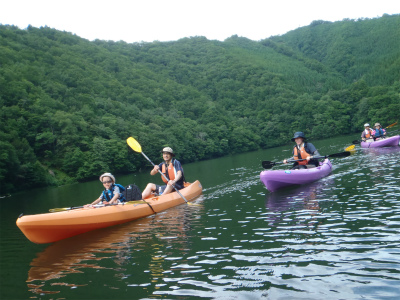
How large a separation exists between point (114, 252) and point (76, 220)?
1.97 metres

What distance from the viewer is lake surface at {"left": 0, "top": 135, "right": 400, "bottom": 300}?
15.4 ft

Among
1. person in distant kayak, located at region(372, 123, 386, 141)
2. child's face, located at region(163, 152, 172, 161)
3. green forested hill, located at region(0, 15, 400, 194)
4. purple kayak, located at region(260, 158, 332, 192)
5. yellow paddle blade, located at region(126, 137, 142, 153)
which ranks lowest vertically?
purple kayak, located at region(260, 158, 332, 192)

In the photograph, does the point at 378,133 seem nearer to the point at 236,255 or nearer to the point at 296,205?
the point at 296,205

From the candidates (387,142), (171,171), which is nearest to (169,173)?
(171,171)

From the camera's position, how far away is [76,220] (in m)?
8.69

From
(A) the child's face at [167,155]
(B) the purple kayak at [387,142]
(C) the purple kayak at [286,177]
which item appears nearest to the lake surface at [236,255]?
(C) the purple kayak at [286,177]

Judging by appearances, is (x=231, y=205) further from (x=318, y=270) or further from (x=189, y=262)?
(x=318, y=270)

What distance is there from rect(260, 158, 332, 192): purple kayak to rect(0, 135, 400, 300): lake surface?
1319mm

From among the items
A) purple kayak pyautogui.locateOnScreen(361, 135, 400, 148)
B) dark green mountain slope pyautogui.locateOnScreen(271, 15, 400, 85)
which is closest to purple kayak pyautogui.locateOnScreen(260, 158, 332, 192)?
purple kayak pyautogui.locateOnScreen(361, 135, 400, 148)

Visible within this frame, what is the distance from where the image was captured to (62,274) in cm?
610

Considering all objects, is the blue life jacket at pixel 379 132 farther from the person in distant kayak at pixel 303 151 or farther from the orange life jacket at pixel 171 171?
the orange life jacket at pixel 171 171

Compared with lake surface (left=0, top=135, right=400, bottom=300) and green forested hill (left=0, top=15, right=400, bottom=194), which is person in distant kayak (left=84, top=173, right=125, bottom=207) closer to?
lake surface (left=0, top=135, right=400, bottom=300)

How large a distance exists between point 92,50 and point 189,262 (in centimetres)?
9593

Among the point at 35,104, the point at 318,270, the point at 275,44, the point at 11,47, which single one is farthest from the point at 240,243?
the point at 275,44
